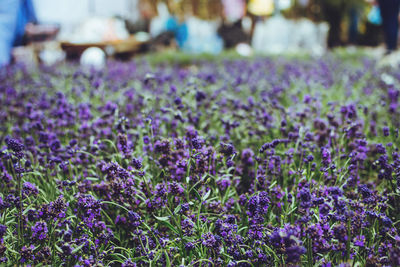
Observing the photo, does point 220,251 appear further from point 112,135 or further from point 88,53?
point 88,53

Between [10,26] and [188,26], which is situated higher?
[10,26]

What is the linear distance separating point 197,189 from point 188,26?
11907 mm

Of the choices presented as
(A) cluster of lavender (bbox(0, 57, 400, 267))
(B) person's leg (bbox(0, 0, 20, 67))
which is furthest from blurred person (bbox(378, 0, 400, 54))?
(B) person's leg (bbox(0, 0, 20, 67))

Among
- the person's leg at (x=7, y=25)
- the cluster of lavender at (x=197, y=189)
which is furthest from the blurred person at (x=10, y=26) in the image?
the cluster of lavender at (x=197, y=189)

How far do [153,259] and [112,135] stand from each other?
4.59 ft

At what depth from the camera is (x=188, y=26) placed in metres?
13.3

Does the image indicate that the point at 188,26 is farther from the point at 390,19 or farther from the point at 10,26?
the point at 390,19

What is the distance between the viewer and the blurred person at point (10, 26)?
29.5 feet

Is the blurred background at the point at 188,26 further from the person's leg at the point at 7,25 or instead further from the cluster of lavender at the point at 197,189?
the cluster of lavender at the point at 197,189

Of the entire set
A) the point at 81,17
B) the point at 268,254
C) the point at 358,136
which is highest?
the point at 81,17

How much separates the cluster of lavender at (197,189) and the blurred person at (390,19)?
4.86 metres

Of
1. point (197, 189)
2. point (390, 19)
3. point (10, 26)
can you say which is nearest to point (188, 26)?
point (10, 26)

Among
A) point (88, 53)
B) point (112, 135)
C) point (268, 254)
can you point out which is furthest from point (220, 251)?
point (88, 53)

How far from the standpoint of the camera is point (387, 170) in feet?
6.70
